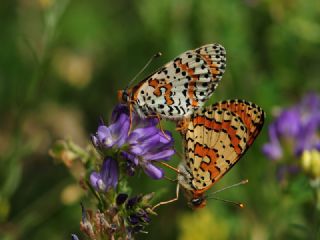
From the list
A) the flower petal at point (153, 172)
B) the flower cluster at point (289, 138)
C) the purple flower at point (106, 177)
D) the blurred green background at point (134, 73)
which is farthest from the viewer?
the blurred green background at point (134, 73)

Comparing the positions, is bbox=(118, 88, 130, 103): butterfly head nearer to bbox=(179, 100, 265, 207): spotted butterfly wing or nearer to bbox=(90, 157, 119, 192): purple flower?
bbox=(179, 100, 265, 207): spotted butterfly wing

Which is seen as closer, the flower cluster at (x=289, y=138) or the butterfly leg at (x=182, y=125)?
the butterfly leg at (x=182, y=125)

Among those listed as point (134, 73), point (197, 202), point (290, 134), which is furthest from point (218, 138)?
point (134, 73)

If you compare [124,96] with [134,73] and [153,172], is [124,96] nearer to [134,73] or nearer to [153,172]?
[153,172]

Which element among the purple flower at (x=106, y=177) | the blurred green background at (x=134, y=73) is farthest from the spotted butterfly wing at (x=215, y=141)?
the blurred green background at (x=134, y=73)

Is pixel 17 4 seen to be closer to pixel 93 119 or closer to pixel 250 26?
pixel 93 119

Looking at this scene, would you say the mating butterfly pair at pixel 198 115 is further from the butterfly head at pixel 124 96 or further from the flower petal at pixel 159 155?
the flower petal at pixel 159 155
